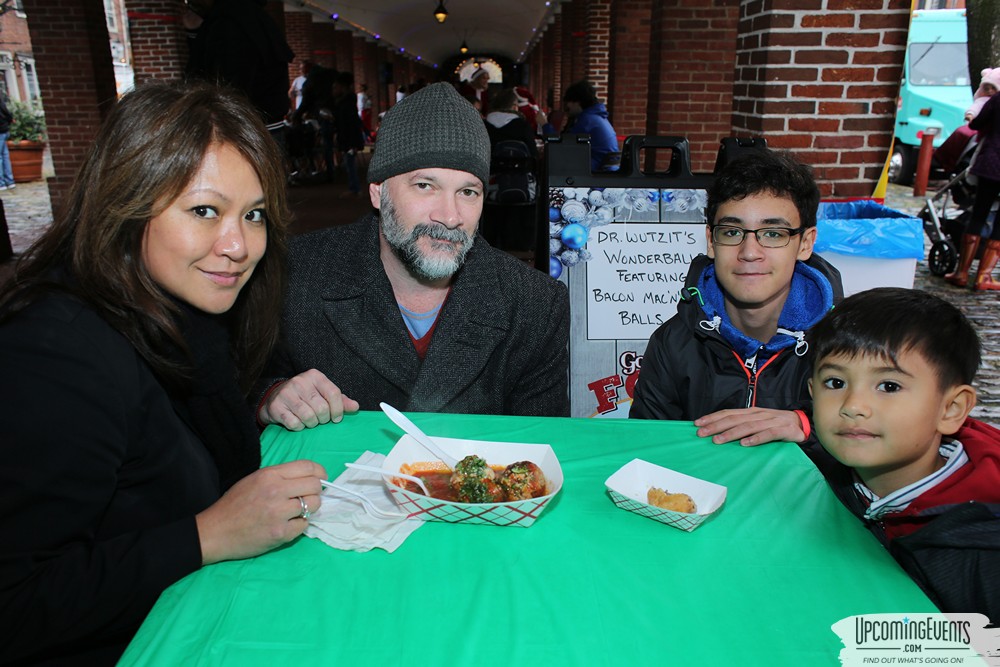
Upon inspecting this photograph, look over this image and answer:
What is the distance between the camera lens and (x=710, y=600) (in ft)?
3.66

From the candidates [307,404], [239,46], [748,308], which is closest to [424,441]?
[307,404]

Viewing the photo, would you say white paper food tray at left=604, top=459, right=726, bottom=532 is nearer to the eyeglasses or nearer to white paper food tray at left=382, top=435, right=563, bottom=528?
white paper food tray at left=382, top=435, right=563, bottom=528

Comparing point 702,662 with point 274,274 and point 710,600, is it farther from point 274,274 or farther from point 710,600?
point 274,274

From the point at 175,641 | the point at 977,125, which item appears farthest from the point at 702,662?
the point at 977,125

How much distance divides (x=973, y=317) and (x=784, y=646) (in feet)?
18.6

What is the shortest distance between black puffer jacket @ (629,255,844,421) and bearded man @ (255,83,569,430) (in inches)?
13.4

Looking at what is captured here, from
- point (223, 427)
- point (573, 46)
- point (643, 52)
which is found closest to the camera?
point (223, 427)

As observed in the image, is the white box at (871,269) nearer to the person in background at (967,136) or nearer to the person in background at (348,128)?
the person in background at (967,136)

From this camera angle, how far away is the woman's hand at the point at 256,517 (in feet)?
3.91

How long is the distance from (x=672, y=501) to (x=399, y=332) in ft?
3.40

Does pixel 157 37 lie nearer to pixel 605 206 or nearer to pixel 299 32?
pixel 605 206

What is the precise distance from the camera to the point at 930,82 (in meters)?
12.8

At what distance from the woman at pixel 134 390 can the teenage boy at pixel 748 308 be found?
122 centimetres

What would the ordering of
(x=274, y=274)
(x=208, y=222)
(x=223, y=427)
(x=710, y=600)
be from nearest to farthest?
1. (x=710, y=600)
2. (x=208, y=222)
3. (x=223, y=427)
4. (x=274, y=274)
